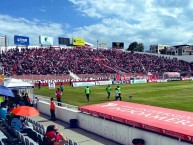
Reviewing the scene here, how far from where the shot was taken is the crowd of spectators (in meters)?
58.3

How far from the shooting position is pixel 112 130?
14.8m

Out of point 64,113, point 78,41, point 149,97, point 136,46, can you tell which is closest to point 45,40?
point 78,41

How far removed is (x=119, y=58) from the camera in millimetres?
77625

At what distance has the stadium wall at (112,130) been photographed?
11883 millimetres

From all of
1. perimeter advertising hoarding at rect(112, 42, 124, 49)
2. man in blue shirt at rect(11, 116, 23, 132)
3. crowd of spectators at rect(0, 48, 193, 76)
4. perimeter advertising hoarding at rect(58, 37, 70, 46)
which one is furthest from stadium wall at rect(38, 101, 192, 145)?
perimeter advertising hoarding at rect(112, 42, 124, 49)

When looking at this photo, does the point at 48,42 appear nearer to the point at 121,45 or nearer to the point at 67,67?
the point at 67,67

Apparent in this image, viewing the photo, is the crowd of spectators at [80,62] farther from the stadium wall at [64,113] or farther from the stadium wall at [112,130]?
the stadium wall at [112,130]

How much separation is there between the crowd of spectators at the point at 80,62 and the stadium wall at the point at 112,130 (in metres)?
36.2

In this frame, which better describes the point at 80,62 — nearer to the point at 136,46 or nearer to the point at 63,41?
the point at 63,41

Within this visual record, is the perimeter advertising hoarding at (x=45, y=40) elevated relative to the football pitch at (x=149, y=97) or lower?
elevated

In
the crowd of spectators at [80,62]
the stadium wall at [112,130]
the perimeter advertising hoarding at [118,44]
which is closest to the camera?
the stadium wall at [112,130]

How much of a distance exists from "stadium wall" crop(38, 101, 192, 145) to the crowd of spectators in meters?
36.2

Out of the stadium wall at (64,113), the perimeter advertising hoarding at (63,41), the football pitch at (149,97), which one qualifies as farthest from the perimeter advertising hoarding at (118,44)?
the stadium wall at (64,113)

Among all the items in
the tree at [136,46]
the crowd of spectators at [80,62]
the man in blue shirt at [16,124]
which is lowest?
the man in blue shirt at [16,124]
